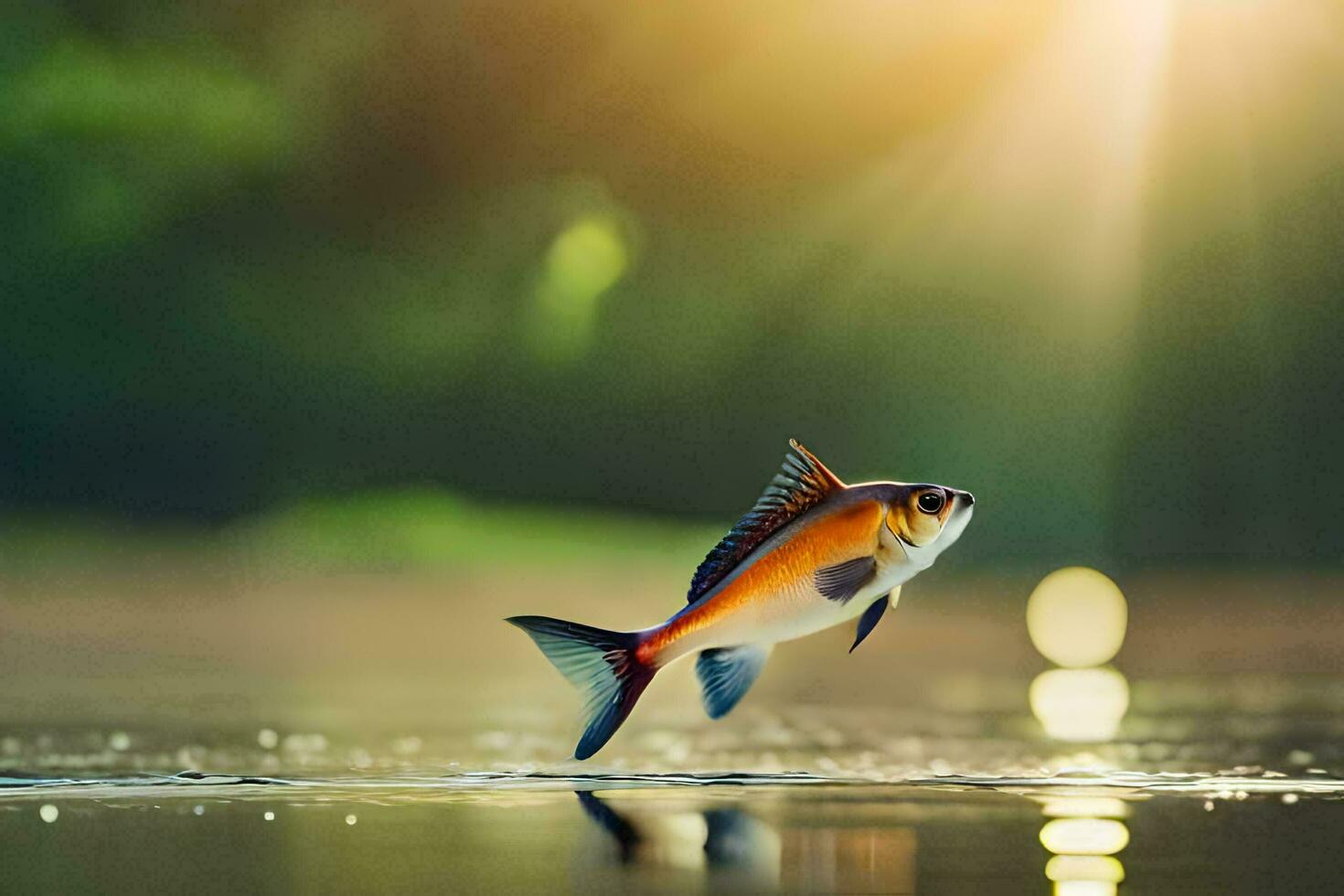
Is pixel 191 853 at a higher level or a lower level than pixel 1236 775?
lower

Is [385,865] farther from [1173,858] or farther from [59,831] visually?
[1173,858]

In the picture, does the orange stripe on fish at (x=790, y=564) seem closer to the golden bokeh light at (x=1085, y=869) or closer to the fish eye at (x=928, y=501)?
the fish eye at (x=928, y=501)

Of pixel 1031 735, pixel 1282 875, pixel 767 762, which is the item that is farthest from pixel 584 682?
pixel 1031 735

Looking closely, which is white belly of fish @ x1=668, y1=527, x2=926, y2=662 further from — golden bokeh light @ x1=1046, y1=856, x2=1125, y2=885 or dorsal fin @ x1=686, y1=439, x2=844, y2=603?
golden bokeh light @ x1=1046, y1=856, x2=1125, y2=885

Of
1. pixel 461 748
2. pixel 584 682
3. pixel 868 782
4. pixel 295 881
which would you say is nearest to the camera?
pixel 295 881

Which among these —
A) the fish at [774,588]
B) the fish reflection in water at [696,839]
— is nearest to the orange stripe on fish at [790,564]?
the fish at [774,588]

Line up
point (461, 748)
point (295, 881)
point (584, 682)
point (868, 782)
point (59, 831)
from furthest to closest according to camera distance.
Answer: point (461, 748) → point (868, 782) → point (59, 831) → point (584, 682) → point (295, 881)
